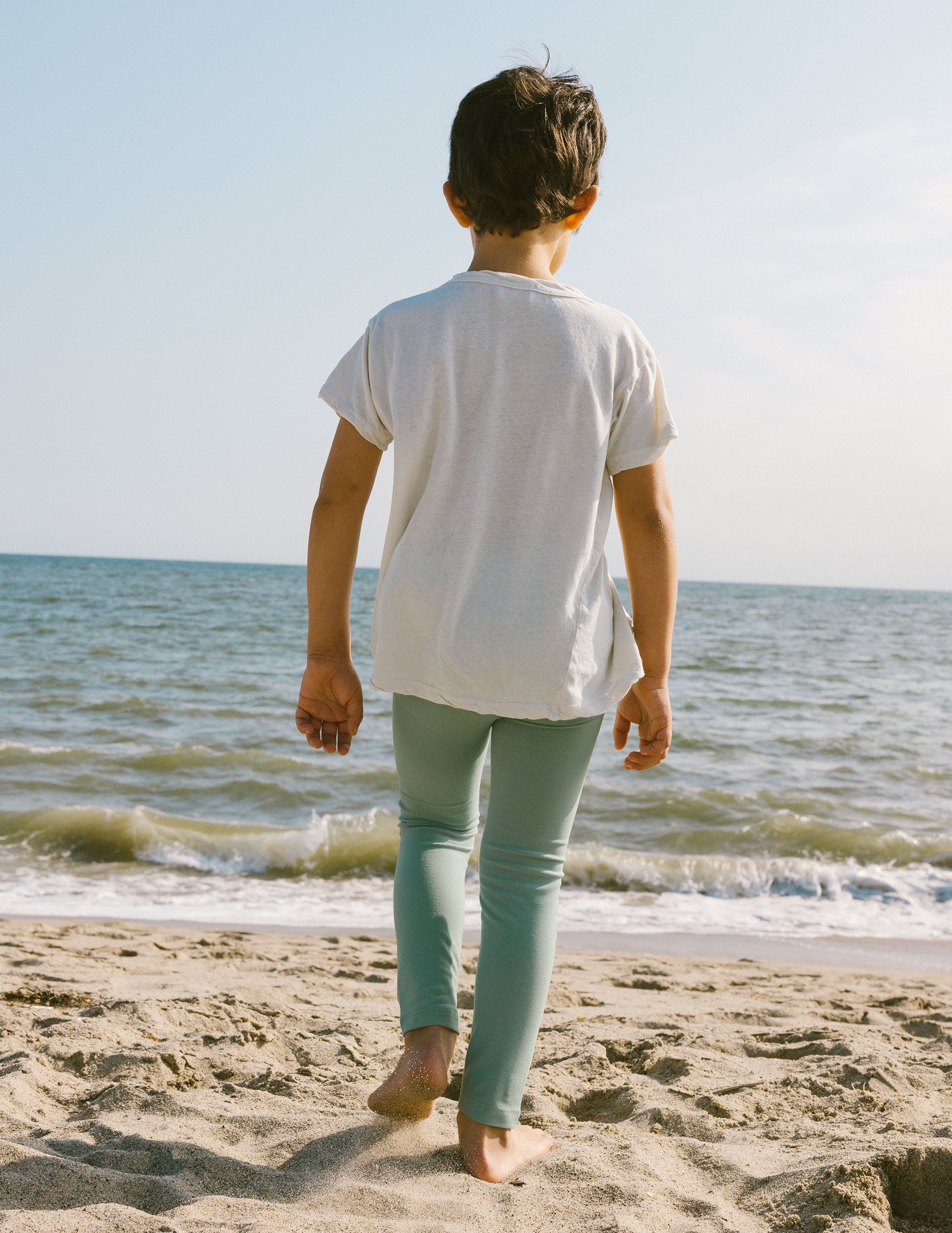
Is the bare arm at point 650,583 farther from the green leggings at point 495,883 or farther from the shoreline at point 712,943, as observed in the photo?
the shoreline at point 712,943

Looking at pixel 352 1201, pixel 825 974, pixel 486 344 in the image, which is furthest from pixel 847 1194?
pixel 825 974

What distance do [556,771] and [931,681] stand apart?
48.2 feet

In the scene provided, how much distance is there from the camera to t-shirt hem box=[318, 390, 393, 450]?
63.0 inches

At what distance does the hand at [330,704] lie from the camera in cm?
163

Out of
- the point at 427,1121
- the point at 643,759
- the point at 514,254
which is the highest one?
the point at 514,254

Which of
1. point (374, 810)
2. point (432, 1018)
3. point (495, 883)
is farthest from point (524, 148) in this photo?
point (374, 810)

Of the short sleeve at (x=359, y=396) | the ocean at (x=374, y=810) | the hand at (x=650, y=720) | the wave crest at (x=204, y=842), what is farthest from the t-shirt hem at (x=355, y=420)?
the wave crest at (x=204, y=842)

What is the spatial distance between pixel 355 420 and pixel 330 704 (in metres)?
0.49

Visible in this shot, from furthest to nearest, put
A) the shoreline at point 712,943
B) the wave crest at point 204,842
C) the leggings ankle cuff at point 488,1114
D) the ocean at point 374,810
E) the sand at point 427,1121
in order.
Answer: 1. the wave crest at point 204,842
2. the ocean at point 374,810
3. the shoreline at point 712,943
4. the leggings ankle cuff at point 488,1114
5. the sand at point 427,1121

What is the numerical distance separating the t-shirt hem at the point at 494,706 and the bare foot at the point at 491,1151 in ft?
2.28

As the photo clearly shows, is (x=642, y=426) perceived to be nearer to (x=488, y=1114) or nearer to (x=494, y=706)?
(x=494, y=706)

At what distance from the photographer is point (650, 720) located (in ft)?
5.48

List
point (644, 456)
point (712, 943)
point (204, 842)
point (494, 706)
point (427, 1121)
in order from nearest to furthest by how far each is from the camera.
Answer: point (494, 706) < point (644, 456) < point (427, 1121) < point (712, 943) < point (204, 842)

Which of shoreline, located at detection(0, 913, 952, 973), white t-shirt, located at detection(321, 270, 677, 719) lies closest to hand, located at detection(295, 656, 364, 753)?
white t-shirt, located at detection(321, 270, 677, 719)
